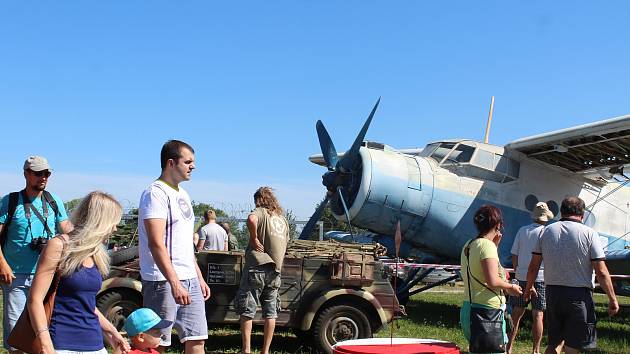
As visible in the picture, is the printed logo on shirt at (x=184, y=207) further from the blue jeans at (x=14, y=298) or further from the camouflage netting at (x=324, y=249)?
the camouflage netting at (x=324, y=249)

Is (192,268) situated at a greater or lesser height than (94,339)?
greater

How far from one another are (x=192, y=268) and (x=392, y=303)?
138 inches

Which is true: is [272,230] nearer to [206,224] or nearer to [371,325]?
[371,325]

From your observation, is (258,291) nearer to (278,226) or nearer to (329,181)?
(278,226)

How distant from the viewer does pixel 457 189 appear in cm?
1212

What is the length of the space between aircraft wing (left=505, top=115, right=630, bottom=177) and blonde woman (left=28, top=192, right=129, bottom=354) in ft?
33.0

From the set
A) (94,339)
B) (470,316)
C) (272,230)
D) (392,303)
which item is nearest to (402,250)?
(392,303)

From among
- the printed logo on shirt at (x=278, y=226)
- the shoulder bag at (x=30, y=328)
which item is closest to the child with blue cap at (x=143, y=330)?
the shoulder bag at (x=30, y=328)

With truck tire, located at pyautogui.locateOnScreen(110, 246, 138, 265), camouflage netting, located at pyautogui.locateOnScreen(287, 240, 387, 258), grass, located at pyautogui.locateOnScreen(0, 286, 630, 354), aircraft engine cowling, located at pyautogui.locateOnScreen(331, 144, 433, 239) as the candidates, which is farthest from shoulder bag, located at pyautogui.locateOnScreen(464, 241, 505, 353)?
aircraft engine cowling, located at pyautogui.locateOnScreen(331, 144, 433, 239)

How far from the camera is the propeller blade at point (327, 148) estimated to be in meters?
12.4

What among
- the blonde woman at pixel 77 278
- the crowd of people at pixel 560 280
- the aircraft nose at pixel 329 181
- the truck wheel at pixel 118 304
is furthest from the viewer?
the aircraft nose at pixel 329 181

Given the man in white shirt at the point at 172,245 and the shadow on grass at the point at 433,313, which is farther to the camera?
the shadow on grass at the point at 433,313

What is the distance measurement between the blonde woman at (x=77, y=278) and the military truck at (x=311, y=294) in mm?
3638

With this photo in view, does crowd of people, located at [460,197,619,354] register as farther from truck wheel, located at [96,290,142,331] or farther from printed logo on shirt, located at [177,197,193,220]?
truck wheel, located at [96,290,142,331]
